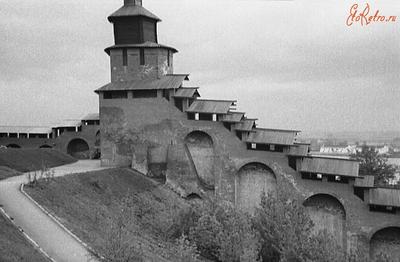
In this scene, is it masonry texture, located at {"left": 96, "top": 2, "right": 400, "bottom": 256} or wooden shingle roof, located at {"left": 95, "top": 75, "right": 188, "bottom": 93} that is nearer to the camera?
masonry texture, located at {"left": 96, "top": 2, "right": 400, "bottom": 256}

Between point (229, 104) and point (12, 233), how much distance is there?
20.2 meters

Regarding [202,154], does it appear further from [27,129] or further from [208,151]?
[27,129]

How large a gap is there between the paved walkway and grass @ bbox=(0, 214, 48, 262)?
0.63 metres

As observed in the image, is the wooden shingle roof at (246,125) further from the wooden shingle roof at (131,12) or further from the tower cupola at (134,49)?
the wooden shingle roof at (131,12)

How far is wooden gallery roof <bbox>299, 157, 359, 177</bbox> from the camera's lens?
2570 cm

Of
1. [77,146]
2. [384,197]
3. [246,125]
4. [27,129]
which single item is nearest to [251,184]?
[246,125]

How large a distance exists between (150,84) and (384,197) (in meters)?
20.7

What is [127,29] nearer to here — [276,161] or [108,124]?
[108,124]

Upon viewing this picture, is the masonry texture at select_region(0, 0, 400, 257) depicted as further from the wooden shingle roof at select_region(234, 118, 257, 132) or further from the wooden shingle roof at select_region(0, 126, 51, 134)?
the wooden shingle roof at select_region(0, 126, 51, 134)

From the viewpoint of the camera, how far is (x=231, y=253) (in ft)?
58.2

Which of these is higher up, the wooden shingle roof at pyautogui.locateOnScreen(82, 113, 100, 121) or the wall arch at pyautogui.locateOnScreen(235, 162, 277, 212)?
the wooden shingle roof at pyautogui.locateOnScreen(82, 113, 100, 121)

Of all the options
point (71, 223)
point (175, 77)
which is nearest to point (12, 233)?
point (71, 223)

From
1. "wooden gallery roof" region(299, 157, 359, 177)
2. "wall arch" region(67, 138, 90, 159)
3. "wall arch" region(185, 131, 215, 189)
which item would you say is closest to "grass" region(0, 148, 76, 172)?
"wall arch" region(185, 131, 215, 189)

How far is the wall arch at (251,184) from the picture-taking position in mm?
29156
